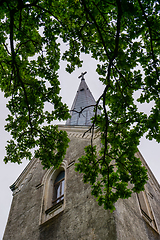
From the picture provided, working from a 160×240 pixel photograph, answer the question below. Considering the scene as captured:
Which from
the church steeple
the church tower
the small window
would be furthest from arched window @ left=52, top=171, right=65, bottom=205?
the church steeple

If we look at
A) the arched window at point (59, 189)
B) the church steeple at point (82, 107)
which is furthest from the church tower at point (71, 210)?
the church steeple at point (82, 107)

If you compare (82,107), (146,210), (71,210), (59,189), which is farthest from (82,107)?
(71,210)

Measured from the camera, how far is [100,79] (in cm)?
596

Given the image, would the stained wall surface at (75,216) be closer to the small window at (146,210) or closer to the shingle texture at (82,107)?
the small window at (146,210)

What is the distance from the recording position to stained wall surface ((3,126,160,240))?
6770 mm

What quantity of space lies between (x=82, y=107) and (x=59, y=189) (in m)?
9.75

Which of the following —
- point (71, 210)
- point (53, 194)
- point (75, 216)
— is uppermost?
point (53, 194)

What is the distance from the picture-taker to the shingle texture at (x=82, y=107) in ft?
52.4

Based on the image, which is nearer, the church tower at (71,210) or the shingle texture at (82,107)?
the church tower at (71,210)

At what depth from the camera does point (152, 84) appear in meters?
5.26

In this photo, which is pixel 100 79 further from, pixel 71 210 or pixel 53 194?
pixel 53 194

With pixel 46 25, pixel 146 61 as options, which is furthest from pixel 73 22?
pixel 146 61

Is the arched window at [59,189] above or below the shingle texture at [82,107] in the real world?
below

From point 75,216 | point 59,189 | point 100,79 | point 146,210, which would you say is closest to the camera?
point 100,79
